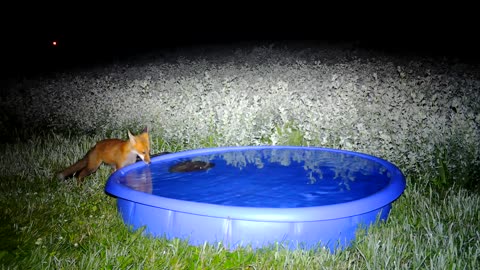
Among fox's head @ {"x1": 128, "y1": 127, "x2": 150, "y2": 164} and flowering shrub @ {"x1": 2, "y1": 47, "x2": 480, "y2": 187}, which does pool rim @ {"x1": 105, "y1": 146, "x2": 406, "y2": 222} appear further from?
flowering shrub @ {"x1": 2, "y1": 47, "x2": 480, "y2": 187}

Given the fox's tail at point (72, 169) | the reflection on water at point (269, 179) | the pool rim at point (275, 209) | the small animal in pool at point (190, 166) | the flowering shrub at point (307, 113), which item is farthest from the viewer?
the flowering shrub at point (307, 113)

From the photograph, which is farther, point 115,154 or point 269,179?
point 115,154

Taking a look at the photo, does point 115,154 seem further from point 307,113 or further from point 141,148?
point 307,113

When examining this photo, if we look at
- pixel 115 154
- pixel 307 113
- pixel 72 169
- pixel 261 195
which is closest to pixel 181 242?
pixel 261 195

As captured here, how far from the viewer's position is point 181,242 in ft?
12.9

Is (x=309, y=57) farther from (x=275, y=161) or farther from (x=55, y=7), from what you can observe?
(x=55, y=7)

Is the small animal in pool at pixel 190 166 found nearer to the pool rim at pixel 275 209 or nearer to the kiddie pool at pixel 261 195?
the kiddie pool at pixel 261 195

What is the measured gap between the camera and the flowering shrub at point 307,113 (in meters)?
5.93

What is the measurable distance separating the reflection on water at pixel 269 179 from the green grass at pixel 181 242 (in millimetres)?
467

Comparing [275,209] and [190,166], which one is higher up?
[275,209]

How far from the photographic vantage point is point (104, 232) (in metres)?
4.40

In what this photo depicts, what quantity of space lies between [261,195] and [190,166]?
1353 mm

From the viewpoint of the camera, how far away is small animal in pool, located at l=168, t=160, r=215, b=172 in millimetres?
5594

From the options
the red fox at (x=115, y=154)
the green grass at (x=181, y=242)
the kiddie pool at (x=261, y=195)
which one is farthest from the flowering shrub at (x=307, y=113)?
the red fox at (x=115, y=154)
